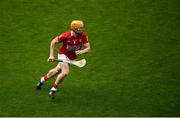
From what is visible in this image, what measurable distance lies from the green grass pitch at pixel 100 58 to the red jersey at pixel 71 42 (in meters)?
1.13

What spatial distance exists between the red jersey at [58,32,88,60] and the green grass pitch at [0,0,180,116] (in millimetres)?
1126

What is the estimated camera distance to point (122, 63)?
14.3 metres

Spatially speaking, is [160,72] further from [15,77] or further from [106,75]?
[15,77]

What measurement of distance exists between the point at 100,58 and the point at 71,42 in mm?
2630

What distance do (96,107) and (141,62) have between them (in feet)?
10.5

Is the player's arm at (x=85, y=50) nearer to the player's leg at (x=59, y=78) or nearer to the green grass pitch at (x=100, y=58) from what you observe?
the player's leg at (x=59, y=78)

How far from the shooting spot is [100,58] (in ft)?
48.0

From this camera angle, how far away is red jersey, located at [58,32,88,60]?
12.1 meters

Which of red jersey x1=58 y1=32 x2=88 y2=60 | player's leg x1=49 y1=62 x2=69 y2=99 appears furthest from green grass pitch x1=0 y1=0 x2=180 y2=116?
red jersey x1=58 y1=32 x2=88 y2=60

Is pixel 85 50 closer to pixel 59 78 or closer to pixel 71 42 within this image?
pixel 71 42

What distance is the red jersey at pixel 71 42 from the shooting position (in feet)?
39.7

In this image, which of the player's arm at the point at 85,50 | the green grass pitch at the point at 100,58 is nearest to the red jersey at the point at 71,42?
the player's arm at the point at 85,50

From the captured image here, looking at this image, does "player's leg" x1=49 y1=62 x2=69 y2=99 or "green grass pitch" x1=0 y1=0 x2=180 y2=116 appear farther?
"player's leg" x1=49 y1=62 x2=69 y2=99

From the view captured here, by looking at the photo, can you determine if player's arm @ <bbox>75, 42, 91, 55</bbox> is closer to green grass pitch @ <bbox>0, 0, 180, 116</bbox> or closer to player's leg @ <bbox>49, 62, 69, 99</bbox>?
player's leg @ <bbox>49, 62, 69, 99</bbox>
